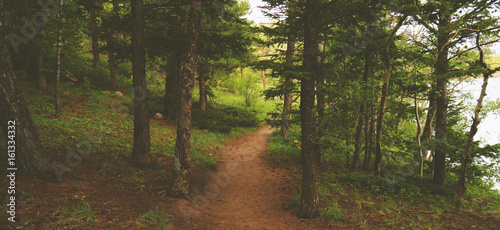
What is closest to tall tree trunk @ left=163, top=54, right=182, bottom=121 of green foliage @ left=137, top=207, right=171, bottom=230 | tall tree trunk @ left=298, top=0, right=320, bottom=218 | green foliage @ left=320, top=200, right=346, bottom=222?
tall tree trunk @ left=298, top=0, right=320, bottom=218

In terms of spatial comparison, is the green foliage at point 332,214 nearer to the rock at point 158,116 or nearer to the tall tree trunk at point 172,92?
the tall tree trunk at point 172,92

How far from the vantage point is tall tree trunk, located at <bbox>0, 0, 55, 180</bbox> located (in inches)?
202

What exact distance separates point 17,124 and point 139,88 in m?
3.40

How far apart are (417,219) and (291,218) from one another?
4199mm

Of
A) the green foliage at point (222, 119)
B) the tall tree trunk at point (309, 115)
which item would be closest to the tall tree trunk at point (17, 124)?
the tall tree trunk at point (309, 115)

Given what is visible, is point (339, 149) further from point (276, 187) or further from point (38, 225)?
point (38, 225)

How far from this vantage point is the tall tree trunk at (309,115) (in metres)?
6.87

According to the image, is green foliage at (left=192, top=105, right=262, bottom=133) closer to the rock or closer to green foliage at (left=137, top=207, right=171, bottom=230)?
the rock

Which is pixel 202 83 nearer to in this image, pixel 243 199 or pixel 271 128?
pixel 271 128

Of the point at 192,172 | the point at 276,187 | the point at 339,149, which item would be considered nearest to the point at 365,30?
the point at 339,149

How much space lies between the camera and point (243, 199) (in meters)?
8.84

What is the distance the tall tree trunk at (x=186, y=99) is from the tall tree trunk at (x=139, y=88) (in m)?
2.11

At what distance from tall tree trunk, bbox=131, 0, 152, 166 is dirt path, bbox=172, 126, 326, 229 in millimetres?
2656

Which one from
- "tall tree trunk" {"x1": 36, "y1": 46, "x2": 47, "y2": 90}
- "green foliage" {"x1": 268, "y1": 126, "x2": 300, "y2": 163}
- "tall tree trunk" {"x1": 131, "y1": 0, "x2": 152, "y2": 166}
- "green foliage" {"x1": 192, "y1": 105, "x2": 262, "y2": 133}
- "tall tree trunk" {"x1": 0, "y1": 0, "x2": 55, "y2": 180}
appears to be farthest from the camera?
"green foliage" {"x1": 192, "y1": 105, "x2": 262, "y2": 133}
